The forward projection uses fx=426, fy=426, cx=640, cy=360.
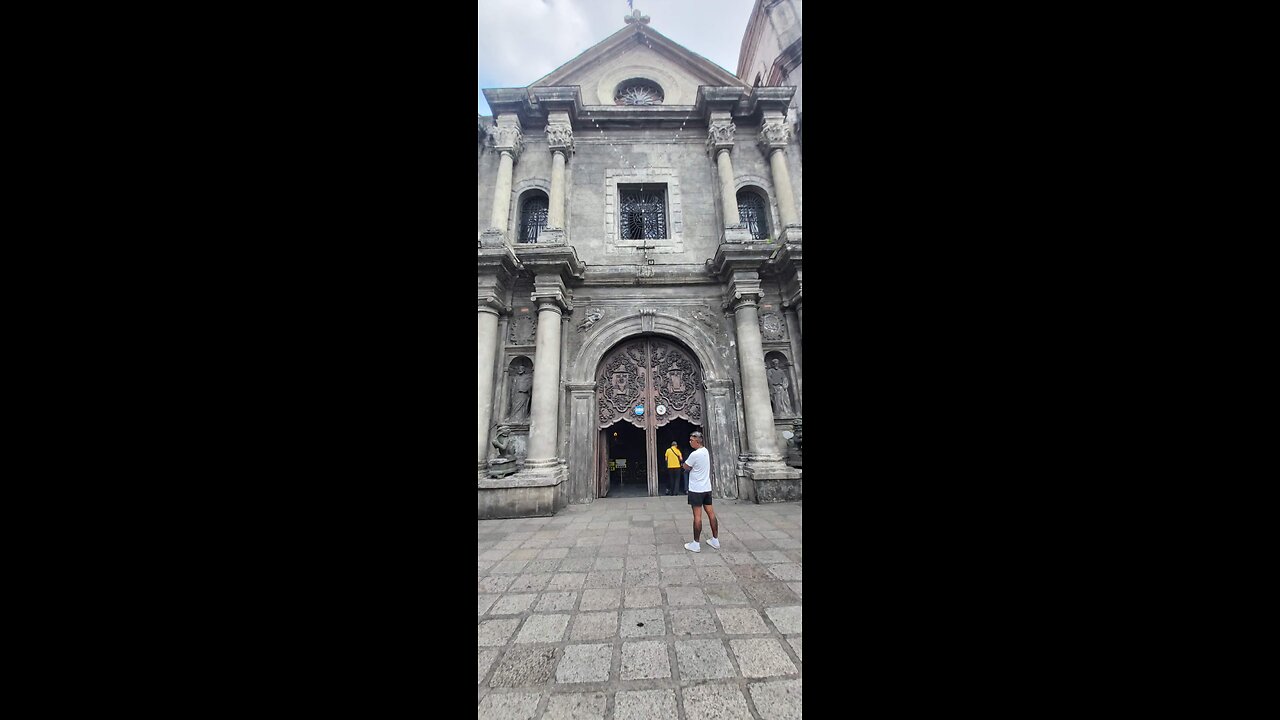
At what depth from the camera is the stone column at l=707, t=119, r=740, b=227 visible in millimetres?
8656

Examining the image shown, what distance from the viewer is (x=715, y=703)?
83.3 inches

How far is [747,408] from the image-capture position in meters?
Result: 7.57

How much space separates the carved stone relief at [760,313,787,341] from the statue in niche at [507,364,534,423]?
15.1 feet

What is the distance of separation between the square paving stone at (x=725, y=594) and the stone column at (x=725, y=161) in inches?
268

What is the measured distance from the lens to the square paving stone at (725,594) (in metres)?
3.20

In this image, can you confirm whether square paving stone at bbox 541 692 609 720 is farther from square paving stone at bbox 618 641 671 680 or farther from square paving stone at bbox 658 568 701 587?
square paving stone at bbox 658 568 701 587

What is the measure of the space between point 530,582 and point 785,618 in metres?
2.16

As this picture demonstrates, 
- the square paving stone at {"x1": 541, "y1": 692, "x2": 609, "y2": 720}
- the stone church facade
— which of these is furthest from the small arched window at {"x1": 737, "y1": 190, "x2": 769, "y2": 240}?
the square paving stone at {"x1": 541, "y1": 692, "x2": 609, "y2": 720}

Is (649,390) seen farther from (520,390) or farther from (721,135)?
(721,135)

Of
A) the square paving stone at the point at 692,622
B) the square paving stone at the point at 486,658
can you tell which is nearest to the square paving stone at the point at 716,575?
the square paving stone at the point at 692,622

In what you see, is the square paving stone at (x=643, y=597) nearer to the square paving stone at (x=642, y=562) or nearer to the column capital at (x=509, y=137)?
the square paving stone at (x=642, y=562)
